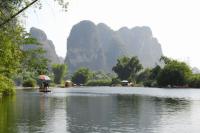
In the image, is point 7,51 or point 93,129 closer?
point 7,51

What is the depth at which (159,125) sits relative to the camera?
39.3m

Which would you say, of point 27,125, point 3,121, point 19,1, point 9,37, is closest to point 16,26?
point 9,37

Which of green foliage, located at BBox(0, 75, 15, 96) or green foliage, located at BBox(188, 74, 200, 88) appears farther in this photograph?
green foliage, located at BBox(188, 74, 200, 88)

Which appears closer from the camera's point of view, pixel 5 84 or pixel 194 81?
pixel 5 84

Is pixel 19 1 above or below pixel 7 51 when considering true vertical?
above

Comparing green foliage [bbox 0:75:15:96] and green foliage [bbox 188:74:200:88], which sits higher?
green foliage [bbox 188:74:200:88]

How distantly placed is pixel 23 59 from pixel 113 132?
43.1 ft

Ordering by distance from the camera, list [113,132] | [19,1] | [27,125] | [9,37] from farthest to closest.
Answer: [27,125] < [113,132] < [9,37] < [19,1]

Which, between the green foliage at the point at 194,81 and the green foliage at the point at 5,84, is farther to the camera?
the green foliage at the point at 194,81

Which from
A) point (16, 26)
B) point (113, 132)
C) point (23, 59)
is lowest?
point (113, 132)

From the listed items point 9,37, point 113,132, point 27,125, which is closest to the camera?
point 9,37

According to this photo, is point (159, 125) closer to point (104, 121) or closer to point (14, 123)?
point (104, 121)

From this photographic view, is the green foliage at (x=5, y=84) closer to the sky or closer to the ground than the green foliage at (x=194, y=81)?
closer to the ground

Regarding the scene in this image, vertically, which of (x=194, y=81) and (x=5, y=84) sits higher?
(x=194, y=81)
